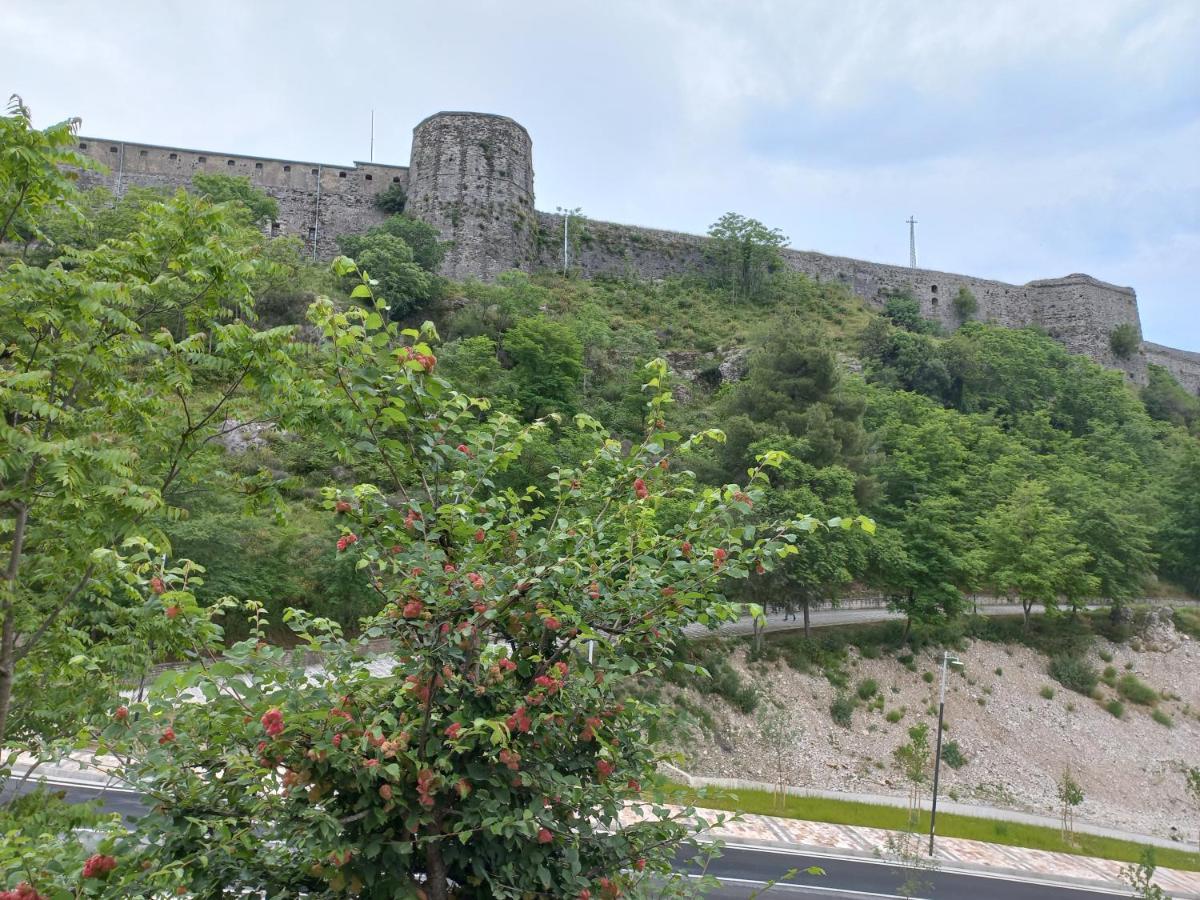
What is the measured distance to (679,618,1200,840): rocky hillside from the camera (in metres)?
20.7

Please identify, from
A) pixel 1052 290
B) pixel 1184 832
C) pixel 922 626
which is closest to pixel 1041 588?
pixel 922 626

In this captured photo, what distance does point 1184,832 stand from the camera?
21.5 meters

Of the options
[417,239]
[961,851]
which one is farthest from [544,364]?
[961,851]

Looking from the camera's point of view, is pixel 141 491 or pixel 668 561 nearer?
pixel 668 561

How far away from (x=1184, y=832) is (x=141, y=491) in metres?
26.7

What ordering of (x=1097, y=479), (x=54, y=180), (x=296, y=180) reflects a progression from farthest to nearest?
(x=296, y=180) < (x=1097, y=479) < (x=54, y=180)

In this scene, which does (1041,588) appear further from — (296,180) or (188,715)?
(296,180)

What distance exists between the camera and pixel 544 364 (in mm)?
29656

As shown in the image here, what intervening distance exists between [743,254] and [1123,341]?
2696 cm

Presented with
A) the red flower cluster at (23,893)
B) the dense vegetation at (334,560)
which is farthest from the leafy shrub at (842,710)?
the red flower cluster at (23,893)

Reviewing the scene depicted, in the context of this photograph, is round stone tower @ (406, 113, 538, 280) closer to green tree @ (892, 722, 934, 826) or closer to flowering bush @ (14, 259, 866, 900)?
green tree @ (892, 722, 934, 826)

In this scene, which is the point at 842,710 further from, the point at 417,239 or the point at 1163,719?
the point at 417,239

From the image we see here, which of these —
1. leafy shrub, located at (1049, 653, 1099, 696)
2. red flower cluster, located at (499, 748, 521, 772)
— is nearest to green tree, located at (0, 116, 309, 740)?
red flower cluster, located at (499, 748, 521, 772)

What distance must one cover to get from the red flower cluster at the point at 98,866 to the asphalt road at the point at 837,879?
10.2 meters
